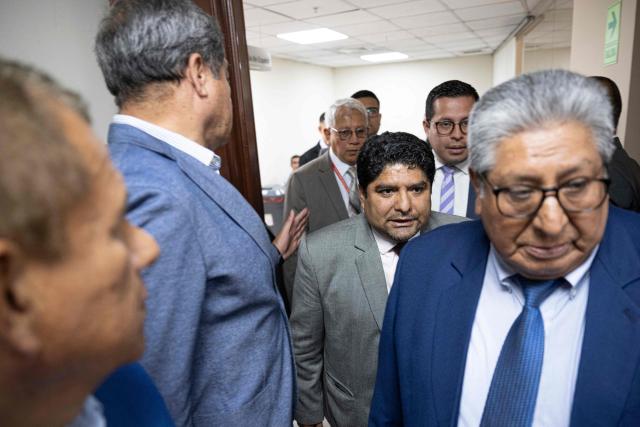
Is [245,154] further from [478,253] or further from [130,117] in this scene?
[478,253]

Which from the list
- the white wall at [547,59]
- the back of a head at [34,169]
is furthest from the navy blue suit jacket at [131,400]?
the white wall at [547,59]

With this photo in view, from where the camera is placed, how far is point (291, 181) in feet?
9.59

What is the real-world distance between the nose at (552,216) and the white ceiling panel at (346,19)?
5557 millimetres

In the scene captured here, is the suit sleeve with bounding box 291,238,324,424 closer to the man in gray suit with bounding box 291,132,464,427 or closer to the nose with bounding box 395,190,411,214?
the man in gray suit with bounding box 291,132,464,427

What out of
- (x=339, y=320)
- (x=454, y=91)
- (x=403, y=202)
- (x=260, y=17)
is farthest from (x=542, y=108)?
(x=260, y=17)

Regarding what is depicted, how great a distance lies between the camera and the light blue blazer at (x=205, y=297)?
86 cm

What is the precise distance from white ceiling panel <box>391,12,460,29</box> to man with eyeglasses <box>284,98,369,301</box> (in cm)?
388

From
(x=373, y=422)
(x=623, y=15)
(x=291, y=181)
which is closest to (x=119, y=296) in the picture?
(x=373, y=422)

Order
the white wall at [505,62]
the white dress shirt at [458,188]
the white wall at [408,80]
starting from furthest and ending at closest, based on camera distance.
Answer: the white wall at [408,80]
the white wall at [505,62]
the white dress shirt at [458,188]

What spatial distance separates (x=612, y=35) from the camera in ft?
10.5

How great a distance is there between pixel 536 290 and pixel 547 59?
5811mm

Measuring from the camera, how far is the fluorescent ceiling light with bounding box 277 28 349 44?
22.7ft

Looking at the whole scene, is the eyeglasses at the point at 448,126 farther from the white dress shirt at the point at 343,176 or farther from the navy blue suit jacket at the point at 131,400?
the navy blue suit jacket at the point at 131,400

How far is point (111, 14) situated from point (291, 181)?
1.97 metres
